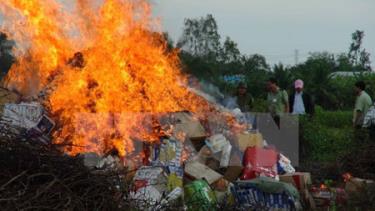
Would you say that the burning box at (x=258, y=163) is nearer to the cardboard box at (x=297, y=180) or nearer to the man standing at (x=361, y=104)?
the cardboard box at (x=297, y=180)

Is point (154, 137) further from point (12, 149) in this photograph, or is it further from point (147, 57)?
point (12, 149)

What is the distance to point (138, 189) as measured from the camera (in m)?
6.46

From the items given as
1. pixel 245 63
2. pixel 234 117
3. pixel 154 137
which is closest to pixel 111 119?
pixel 154 137

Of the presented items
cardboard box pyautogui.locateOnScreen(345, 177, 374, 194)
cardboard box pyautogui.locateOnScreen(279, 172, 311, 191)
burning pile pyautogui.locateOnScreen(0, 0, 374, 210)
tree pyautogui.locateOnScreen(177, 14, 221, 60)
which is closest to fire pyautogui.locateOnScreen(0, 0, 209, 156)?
burning pile pyautogui.locateOnScreen(0, 0, 374, 210)

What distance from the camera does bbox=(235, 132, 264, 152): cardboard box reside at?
812 centimetres

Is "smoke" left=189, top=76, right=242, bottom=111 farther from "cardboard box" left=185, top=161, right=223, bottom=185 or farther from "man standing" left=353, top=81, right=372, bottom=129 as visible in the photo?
"man standing" left=353, top=81, right=372, bottom=129

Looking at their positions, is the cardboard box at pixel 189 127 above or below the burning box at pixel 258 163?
above

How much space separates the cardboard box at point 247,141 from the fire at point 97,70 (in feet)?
2.79

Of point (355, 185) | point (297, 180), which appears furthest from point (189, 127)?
point (355, 185)

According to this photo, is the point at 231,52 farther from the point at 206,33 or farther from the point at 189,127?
the point at 189,127

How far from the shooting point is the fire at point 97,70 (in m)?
7.40

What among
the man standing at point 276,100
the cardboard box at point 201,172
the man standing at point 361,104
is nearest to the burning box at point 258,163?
the cardboard box at point 201,172

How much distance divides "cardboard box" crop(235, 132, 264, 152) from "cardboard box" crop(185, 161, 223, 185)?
930mm

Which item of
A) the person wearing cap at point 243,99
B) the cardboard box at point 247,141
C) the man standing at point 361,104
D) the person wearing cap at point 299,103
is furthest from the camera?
the person wearing cap at point 243,99
